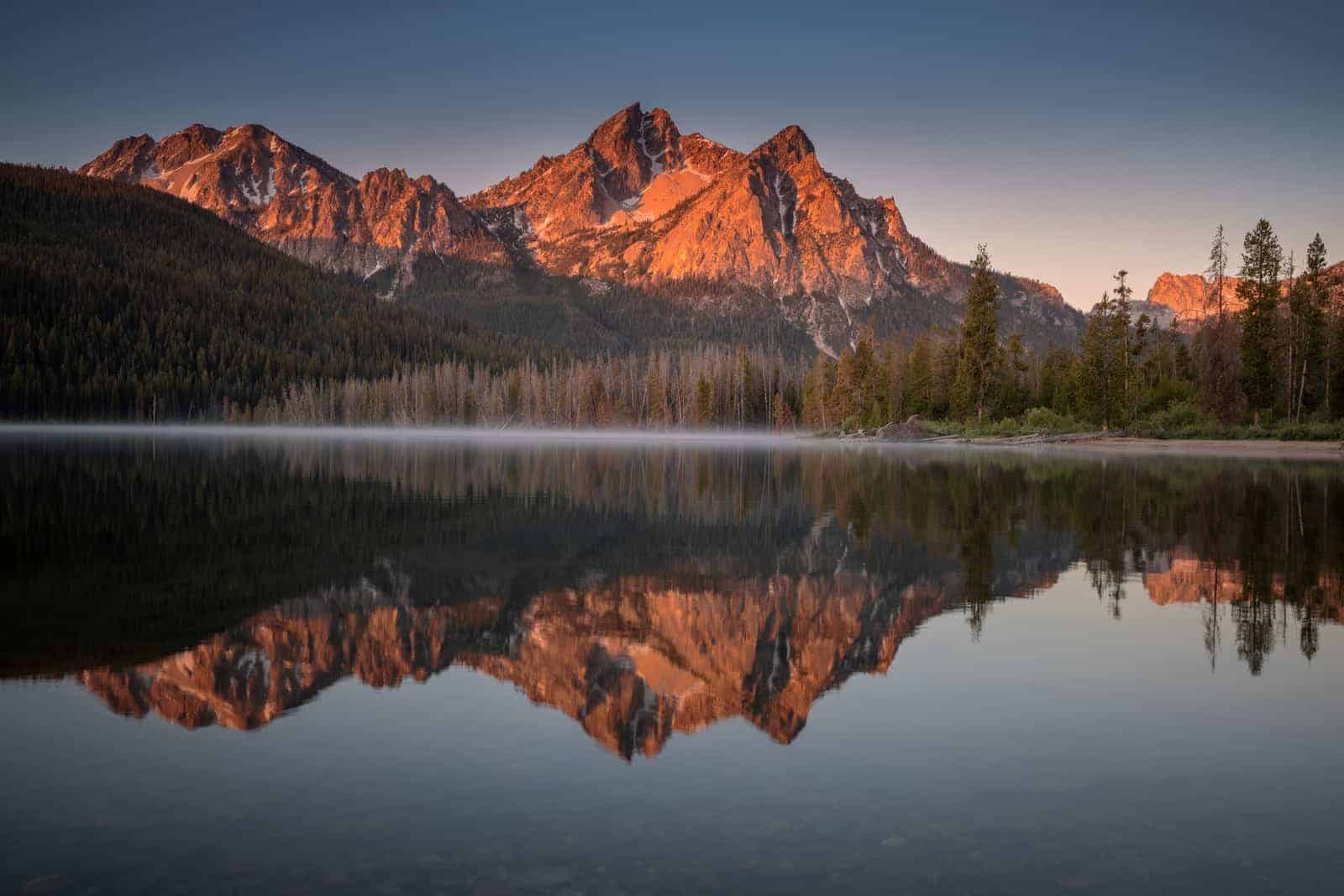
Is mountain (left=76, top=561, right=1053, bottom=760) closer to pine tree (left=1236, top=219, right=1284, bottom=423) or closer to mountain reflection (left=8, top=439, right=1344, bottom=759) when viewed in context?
mountain reflection (left=8, top=439, right=1344, bottom=759)

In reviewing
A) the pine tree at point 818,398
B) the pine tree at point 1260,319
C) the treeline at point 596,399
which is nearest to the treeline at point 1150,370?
the pine tree at point 1260,319

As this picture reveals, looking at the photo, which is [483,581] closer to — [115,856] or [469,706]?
[469,706]

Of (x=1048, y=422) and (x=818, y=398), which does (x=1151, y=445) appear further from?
(x=818, y=398)

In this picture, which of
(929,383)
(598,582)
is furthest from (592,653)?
(929,383)

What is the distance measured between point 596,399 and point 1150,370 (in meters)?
103

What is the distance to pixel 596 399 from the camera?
17338 centimetres

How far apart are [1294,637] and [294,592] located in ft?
46.3

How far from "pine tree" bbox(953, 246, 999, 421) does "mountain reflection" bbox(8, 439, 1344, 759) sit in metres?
55.0

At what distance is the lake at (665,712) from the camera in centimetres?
623

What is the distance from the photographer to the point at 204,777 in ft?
24.8

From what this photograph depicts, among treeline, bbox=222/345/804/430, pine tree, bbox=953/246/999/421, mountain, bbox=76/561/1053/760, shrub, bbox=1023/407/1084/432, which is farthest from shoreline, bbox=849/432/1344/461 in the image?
treeline, bbox=222/345/804/430

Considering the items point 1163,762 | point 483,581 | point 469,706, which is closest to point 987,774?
point 1163,762

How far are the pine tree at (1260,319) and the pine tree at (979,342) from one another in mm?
20822

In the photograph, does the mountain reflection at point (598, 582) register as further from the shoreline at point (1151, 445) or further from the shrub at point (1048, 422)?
the shrub at point (1048, 422)
